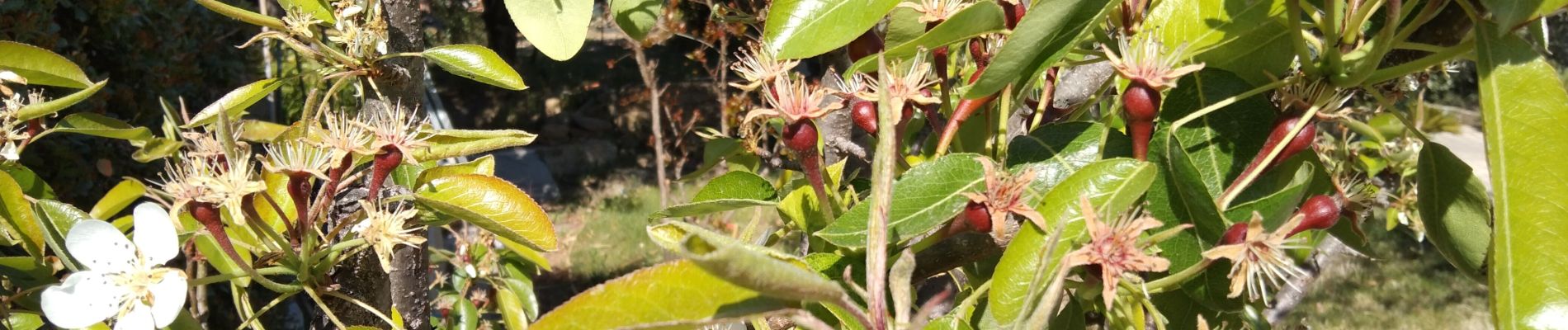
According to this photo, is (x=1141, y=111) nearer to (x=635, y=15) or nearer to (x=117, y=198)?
(x=635, y=15)

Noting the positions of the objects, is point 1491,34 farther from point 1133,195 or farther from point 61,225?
point 61,225

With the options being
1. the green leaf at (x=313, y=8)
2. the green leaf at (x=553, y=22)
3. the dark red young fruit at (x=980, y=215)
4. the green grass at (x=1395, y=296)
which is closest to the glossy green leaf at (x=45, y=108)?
the green leaf at (x=313, y=8)

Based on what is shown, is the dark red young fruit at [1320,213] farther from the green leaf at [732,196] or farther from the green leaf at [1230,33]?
the green leaf at [732,196]

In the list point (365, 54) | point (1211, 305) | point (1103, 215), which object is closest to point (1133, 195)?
point (1103, 215)

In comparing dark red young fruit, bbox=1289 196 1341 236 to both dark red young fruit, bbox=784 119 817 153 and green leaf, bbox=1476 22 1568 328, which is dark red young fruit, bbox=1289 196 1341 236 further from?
dark red young fruit, bbox=784 119 817 153

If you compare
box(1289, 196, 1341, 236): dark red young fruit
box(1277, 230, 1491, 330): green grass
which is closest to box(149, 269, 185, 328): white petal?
box(1289, 196, 1341, 236): dark red young fruit

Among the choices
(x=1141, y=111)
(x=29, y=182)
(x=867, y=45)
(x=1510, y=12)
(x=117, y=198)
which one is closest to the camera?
(x=1510, y=12)

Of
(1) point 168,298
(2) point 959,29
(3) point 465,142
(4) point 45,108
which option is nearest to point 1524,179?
(2) point 959,29
